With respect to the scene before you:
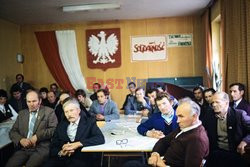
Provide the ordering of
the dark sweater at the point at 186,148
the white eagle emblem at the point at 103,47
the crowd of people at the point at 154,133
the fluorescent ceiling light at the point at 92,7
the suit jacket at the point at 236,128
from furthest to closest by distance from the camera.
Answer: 1. the white eagle emblem at the point at 103,47
2. the fluorescent ceiling light at the point at 92,7
3. the suit jacket at the point at 236,128
4. the crowd of people at the point at 154,133
5. the dark sweater at the point at 186,148

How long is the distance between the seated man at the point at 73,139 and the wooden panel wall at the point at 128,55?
4408mm

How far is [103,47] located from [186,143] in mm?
5353

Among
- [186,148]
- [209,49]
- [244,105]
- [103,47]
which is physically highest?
[103,47]

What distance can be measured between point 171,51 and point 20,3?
12.9 ft

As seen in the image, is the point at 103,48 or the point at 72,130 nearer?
the point at 72,130

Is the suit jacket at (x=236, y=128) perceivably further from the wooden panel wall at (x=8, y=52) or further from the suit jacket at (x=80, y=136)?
the wooden panel wall at (x=8, y=52)

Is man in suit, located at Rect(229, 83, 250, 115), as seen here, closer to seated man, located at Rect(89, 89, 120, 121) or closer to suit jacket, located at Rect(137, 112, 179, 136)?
suit jacket, located at Rect(137, 112, 179, 136)

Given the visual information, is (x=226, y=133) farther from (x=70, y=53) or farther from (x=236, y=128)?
(x=70, y=53)

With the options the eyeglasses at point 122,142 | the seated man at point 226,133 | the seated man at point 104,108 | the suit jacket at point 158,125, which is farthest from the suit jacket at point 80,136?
the seated man at point 104,108

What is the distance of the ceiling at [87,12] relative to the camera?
5176 millimetres

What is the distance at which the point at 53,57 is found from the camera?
730cm

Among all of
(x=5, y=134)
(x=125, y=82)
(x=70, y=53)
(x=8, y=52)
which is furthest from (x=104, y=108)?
(x=8, y=52)

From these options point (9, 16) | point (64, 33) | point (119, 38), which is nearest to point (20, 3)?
point (9, 16)

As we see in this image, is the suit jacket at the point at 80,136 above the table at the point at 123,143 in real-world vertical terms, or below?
above
